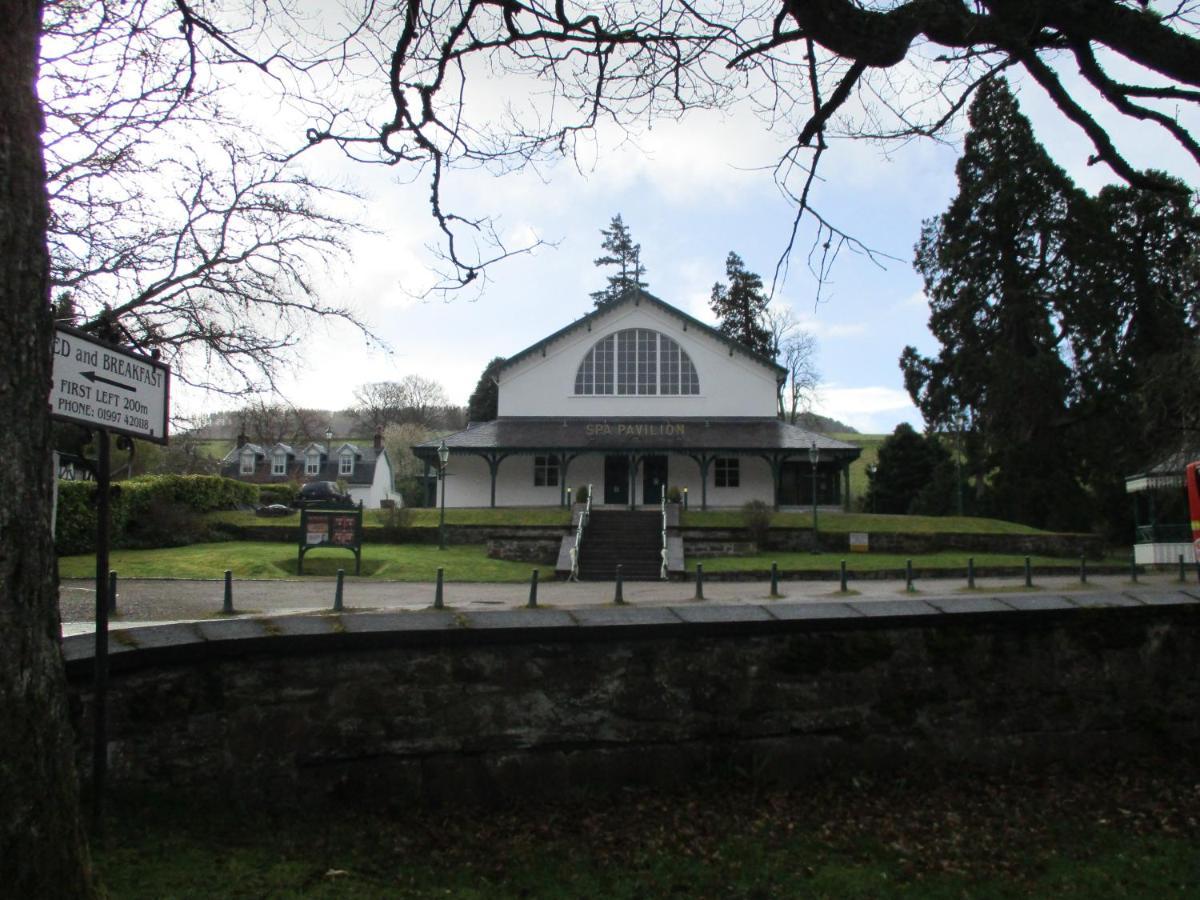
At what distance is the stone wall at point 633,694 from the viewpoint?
392 centimetres

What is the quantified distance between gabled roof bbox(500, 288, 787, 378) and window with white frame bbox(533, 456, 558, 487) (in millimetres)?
4719

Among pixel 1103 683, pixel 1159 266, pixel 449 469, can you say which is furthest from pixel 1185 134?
pixel 449 469

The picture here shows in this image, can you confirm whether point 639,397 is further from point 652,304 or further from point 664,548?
point 664,548

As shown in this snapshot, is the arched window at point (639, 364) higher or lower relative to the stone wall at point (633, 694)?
higher

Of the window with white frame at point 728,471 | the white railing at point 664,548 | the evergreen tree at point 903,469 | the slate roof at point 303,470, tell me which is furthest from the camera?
the slate roof at point 303,470

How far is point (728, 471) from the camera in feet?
131

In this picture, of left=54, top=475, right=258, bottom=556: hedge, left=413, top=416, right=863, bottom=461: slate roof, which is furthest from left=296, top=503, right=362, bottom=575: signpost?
left=413, top=416, right=863, bottom=461: slate roof

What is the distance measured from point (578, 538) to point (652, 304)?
53.4ft

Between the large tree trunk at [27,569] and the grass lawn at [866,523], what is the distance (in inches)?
1140

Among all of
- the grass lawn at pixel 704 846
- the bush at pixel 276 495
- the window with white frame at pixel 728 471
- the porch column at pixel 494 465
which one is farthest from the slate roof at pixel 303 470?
the grass lawn at pixel 704 846

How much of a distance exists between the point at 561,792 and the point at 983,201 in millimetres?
40851

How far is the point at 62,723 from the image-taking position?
2594mm

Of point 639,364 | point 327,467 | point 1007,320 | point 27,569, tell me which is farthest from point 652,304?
point 27,569

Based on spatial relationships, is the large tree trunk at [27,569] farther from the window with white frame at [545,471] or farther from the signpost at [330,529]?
the window with white frame at [545,471]
